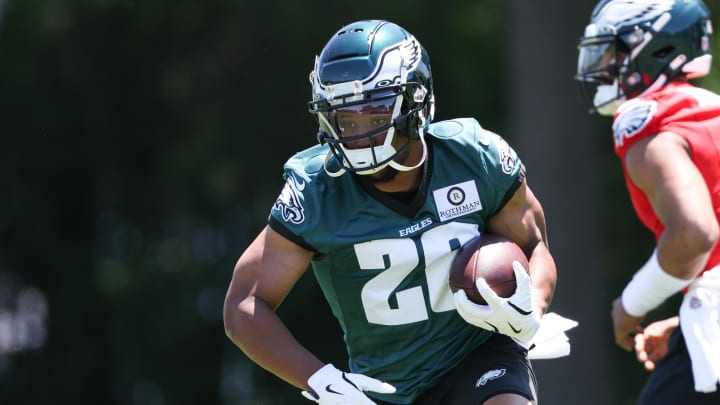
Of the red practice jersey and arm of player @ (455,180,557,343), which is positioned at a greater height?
the red practice jersey

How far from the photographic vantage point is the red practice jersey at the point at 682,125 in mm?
3992

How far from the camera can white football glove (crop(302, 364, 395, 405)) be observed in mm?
3732

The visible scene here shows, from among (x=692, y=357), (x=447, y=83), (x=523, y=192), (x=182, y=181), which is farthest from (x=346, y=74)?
(x=182, y=181)

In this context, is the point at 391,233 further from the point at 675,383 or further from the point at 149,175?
the point at 149,175

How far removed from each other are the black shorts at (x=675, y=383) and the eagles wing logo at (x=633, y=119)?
0.67 meters

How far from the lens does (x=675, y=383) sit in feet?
13.2

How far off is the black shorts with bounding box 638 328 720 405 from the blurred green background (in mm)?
7797

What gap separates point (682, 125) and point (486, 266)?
0.80 metres

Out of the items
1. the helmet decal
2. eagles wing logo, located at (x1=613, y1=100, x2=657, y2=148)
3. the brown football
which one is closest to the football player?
the brown football

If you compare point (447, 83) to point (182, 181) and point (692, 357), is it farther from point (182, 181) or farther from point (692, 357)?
point (692, 357)

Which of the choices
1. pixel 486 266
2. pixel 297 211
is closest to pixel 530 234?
pixel 486 266

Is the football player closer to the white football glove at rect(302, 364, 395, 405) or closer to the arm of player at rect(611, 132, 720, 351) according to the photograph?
the white football glove at rect(302, 364, 395, 405)

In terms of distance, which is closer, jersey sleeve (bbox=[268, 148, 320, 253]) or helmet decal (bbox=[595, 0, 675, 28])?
jersey sleeve (bbox=[268, 148, 320, 253])

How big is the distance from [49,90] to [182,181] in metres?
1.68
